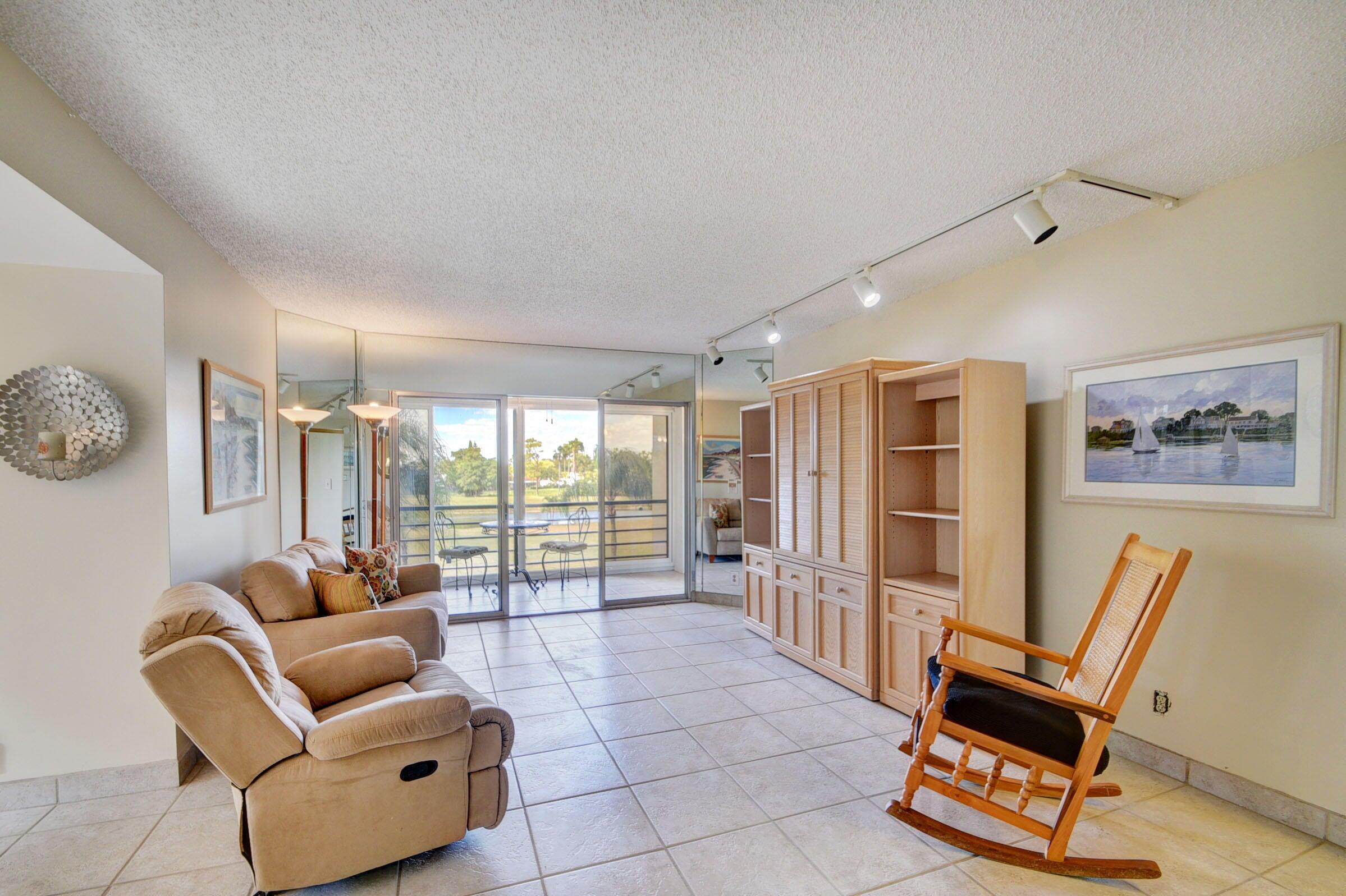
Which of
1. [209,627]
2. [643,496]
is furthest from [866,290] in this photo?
[643,496]

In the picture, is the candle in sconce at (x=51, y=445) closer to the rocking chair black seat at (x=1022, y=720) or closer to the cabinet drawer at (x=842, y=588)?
the rocking chair black seat at (x=1022, y=720)

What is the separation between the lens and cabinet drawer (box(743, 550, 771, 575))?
16.0 ft

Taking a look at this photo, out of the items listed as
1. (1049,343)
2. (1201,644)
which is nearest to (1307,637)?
(1201,644)

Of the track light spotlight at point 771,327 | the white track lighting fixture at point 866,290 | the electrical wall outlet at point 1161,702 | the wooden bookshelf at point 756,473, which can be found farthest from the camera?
the wooden bookshelf at point 756,473

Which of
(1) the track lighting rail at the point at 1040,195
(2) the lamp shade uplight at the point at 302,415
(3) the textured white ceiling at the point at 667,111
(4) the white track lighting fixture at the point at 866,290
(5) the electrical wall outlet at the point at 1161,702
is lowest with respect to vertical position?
(5) the electrical wall outlet at the point at 1161,702

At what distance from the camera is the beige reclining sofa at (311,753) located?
175 cm

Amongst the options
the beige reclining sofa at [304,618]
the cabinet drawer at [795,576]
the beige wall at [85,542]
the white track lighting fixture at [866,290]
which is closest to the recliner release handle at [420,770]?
the beige reclining sofa at [304,618]

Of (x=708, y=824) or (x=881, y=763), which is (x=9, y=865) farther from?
(x=881, y=763)

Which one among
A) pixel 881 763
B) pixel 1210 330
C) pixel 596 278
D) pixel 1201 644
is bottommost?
pixel 881 763

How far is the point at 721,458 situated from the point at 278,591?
191 inches

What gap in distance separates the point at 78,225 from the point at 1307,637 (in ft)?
15.9

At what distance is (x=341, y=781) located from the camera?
1.94 m

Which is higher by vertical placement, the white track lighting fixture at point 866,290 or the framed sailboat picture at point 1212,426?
the white track lighting fixture at point 866,290

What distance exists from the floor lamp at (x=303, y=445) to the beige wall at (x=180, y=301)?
160 mm
